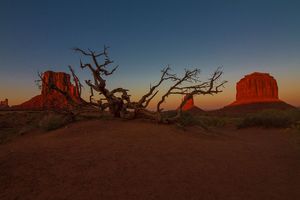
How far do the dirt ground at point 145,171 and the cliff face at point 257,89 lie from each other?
88428 millimetres

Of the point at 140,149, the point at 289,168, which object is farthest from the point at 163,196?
the point at 289,168

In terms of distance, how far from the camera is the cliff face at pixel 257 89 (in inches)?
3652

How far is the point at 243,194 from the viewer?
5.20m

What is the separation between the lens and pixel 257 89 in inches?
3716

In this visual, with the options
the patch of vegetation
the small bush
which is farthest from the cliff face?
the small bush

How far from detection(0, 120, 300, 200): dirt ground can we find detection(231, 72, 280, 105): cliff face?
88428 millimetres

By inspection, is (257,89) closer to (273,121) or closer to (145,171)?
(273,121)

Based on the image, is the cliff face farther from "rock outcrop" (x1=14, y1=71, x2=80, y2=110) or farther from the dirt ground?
the dirt ground

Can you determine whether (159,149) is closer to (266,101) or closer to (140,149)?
(140,149)

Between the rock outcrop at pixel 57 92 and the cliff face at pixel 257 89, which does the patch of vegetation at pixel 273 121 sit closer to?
the rock outcrop at pixel 57 92

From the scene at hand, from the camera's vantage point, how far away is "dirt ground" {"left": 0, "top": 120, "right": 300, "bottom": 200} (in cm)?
506

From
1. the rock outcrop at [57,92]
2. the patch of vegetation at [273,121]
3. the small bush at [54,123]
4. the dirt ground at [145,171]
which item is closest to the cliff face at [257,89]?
the patch of vegetation at [273,121]

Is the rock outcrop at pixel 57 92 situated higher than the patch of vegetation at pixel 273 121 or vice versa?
the rock outcrop at pixel 57 92

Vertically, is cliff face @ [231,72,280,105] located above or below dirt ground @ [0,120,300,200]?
above
